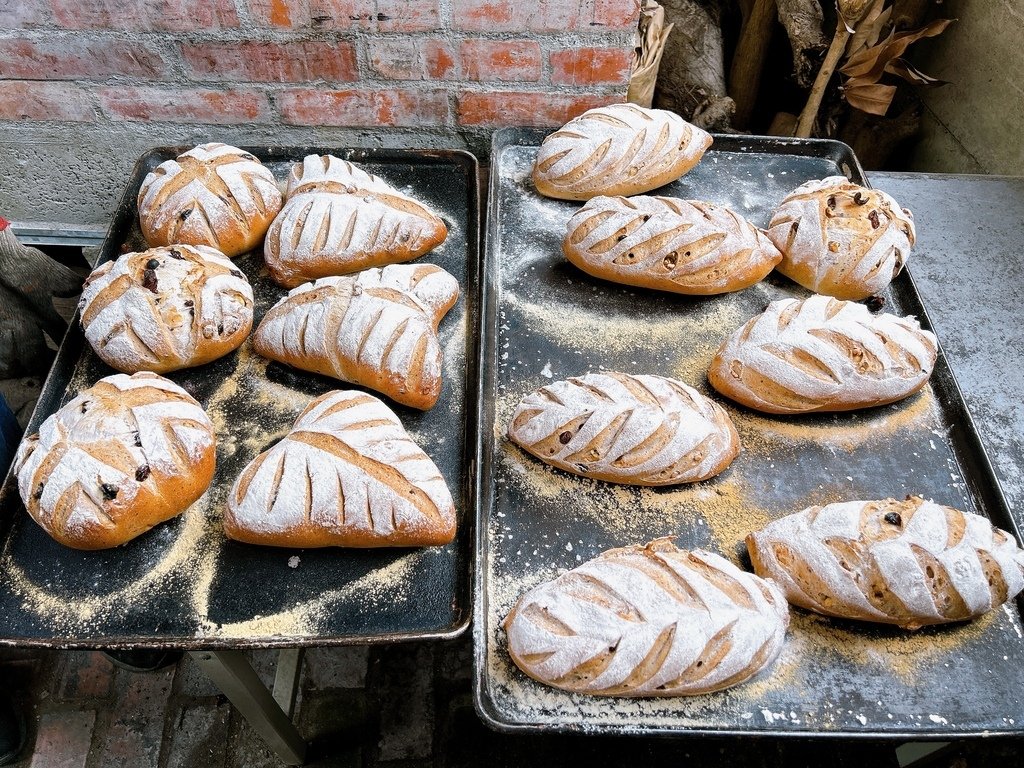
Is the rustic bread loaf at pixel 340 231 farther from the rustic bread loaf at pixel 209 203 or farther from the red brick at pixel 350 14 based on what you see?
the red brick at pixel 350 14

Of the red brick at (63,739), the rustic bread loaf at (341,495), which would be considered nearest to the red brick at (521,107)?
the rustic bread loaf at (341,495)

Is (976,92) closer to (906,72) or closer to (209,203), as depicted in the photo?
(906,72)

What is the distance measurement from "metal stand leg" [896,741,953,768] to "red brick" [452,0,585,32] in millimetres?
2370

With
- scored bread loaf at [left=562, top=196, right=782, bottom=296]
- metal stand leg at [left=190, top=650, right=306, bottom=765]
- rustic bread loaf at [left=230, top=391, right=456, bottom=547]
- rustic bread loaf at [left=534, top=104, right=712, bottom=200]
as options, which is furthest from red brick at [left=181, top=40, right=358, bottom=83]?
metal stand leg at [left=190, top=650, right=306, bottom=765]

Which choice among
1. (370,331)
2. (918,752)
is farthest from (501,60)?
(918,752)

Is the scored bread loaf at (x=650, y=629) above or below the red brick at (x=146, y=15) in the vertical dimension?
below

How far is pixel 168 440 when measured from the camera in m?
1.56

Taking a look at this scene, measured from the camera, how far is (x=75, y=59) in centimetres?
231

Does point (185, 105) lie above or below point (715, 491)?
above

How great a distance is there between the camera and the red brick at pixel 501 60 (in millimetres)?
2309

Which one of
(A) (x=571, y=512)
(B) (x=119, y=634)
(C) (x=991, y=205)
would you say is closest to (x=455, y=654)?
(A) (x=571, y=512)

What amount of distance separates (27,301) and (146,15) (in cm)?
106

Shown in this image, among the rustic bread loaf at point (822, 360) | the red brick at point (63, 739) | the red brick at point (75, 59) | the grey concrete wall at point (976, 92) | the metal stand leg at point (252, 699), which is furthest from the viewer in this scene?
the grey concrete wall at point (976, 92)

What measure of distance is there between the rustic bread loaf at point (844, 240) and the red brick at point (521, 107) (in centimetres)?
87
